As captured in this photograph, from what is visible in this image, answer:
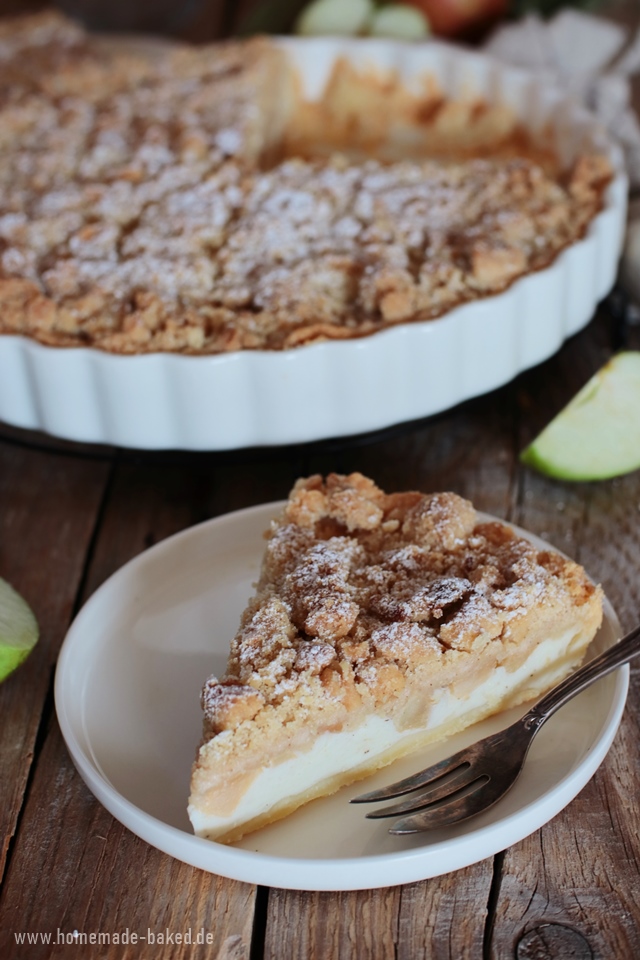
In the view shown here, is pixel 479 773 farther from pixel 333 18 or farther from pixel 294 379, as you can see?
pixel 333 18

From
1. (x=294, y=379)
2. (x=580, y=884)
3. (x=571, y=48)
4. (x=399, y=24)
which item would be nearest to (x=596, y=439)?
(x=294, y=379)

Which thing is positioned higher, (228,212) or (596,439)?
(228,212)

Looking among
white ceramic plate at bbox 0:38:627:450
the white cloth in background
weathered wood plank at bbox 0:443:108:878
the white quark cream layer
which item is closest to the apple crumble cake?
white ceramic plate at bbox 0:38:627:450

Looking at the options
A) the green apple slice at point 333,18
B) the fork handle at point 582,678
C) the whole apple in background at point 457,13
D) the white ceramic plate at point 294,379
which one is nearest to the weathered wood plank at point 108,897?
the fork handle at point 582,678

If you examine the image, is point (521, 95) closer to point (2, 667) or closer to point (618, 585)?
point (618, 585)

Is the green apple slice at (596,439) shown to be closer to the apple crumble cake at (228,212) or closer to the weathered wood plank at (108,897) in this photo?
the apple crumble cake at (228,212)

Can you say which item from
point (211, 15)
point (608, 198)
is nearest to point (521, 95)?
point (608, 198)
